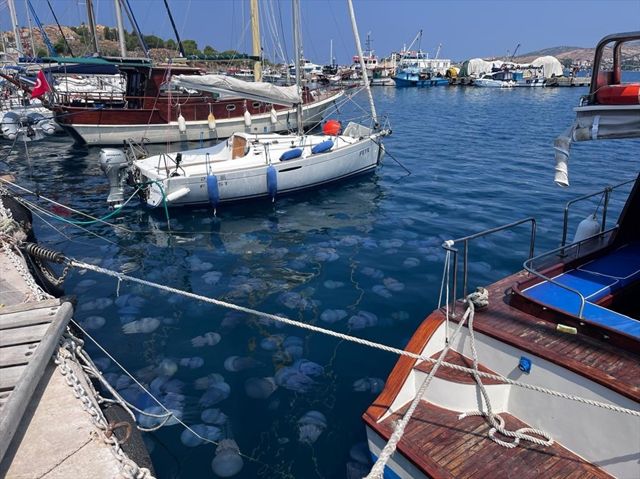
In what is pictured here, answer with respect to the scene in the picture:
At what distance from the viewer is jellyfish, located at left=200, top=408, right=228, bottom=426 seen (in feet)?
23.3

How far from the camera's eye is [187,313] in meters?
10.4

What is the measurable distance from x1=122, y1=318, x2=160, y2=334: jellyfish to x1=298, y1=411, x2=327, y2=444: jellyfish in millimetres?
4347

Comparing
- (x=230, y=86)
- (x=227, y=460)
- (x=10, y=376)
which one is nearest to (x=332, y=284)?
(x=227, y=460)

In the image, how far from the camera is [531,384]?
215 inches

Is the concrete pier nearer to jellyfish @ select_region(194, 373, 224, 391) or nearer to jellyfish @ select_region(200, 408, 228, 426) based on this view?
jellyfish @ select_region(200, 408, 228, 426)

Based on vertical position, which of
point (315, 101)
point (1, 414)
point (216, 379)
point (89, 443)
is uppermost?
point (315, 101)

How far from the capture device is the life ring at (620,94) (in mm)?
5160

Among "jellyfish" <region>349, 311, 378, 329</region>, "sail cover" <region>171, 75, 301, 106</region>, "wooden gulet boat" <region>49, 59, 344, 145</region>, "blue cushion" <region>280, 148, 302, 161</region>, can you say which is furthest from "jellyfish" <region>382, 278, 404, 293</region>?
"wooden gulet boat" <region>49, 59, 344, 145</region>

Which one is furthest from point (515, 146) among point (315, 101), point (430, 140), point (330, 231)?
Result: point (330, 231)

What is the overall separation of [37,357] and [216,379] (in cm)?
391

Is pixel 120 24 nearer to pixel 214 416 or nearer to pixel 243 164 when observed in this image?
pixel 243 164

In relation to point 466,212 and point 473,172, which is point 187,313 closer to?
point 466,212

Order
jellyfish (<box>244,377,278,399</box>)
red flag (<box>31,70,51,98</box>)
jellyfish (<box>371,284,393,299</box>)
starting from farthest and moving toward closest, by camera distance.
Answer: red flag (<box>31,70,51,98</box>) → jellyfish (<box>371,284,393,299</box>) → jellyfish (<box>244,377,278,399</box>)

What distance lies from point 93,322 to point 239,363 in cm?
381
